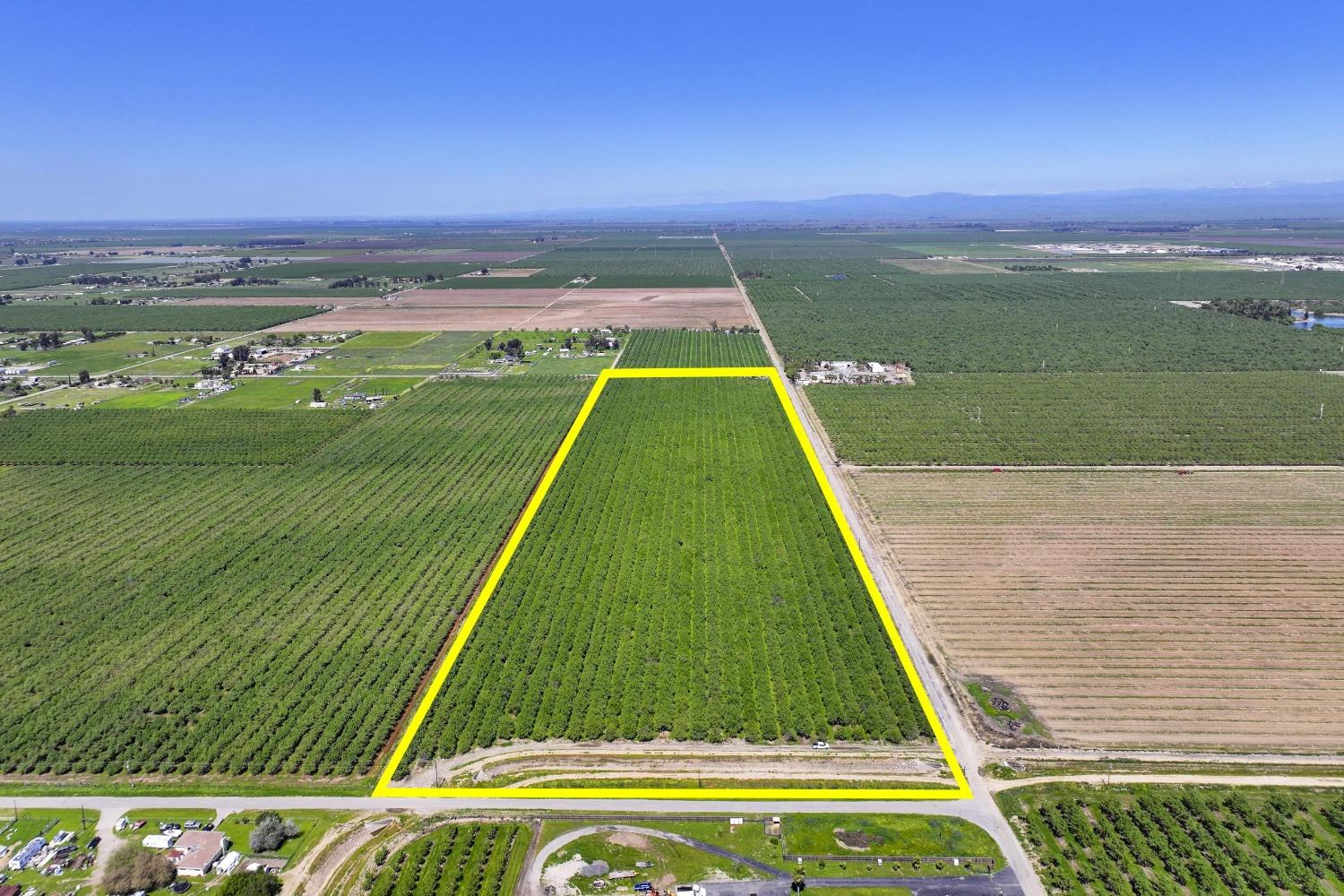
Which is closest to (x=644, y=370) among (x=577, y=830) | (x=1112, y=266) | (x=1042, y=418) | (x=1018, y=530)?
(x=1042, y=418)

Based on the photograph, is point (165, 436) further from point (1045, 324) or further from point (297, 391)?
point (1045, 324)

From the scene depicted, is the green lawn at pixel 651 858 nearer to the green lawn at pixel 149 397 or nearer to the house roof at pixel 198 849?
the house roof at pixel 198 849

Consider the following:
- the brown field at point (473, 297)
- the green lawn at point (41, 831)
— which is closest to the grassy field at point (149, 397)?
the green lawn at point (41, 831)

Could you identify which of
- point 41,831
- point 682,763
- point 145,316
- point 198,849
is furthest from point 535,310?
point 198,849

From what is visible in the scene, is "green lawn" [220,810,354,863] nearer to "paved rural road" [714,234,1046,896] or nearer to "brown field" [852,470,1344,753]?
"paved rural road" [714,234,1046,896]

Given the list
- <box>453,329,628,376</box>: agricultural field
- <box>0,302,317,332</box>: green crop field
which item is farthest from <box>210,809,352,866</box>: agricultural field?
<box>0,302,317,332</box>: green crop field

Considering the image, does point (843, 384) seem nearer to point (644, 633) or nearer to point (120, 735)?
point (644, 633)
